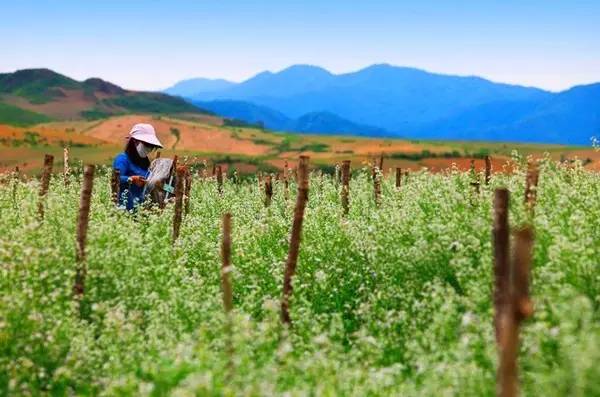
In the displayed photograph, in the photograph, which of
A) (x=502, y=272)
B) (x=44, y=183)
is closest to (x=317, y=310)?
(x=502, y=272)

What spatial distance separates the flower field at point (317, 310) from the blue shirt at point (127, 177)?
4.36 feet

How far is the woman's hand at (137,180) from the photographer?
50.2 feet

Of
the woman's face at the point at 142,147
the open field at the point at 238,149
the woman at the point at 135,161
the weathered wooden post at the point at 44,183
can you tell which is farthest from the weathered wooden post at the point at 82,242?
the open field at the point at 238,149

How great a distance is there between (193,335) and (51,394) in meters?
1.73

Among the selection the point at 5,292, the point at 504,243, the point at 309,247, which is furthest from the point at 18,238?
the point at 504,243

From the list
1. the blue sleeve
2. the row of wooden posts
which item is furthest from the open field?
the row of wooden posts

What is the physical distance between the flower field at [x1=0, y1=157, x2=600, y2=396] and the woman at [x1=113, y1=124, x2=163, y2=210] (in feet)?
Result: 4.28

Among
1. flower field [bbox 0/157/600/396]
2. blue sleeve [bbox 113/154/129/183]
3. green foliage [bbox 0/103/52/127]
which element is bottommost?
flower field [bbox 0/157/600/396]

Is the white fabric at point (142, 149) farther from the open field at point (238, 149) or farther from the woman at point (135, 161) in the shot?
the open field at point (238, 149)

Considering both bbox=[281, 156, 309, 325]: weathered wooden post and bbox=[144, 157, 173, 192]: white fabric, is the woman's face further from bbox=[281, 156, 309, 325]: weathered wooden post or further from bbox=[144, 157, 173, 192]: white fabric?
bbox=[281, 156, 309, 325]: weathered wooden post

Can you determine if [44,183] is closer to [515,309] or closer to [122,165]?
[122,165]

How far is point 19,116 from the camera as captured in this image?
181 meters

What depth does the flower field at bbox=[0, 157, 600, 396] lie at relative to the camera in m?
7.26

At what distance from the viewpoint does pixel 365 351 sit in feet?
29.2
